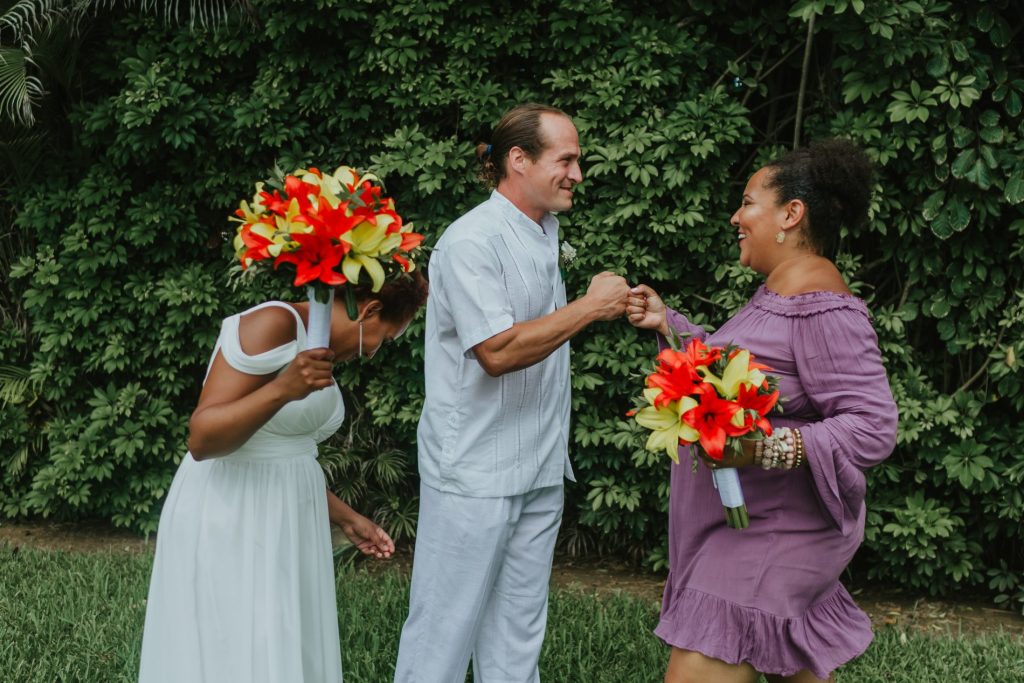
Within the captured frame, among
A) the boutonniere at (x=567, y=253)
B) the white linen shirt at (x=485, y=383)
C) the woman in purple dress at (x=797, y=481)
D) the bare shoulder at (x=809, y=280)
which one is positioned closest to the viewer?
the woman in purple dress at (x=797, y=481)

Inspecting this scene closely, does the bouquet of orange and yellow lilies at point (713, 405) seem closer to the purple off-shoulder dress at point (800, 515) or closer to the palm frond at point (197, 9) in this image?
the purple off-shoulder dress at point (800, 515)

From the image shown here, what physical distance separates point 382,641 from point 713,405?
2.72 meters

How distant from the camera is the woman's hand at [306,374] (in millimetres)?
2604

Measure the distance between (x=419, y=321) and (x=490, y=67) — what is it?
5.38 ft

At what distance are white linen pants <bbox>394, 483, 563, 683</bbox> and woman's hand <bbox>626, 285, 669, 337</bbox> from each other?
0.66 metres

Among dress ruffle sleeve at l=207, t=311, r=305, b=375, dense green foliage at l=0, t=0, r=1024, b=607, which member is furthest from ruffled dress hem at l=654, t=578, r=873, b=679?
dense green foliage at l=0, t=0, r=1024, b=607

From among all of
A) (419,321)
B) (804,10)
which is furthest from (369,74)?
(804,10)

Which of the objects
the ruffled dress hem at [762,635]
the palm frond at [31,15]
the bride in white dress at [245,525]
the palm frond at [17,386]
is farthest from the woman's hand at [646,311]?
the palm frond at [17,386]

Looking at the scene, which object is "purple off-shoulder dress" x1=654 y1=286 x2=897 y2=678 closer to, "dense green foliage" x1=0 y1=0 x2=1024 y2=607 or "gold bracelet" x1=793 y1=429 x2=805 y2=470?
"gold bracelet" x1=793 y1=429 x2=805 y2=470

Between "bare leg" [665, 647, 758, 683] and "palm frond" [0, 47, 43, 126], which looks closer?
"bare leg" [665, 647, 758, 683]

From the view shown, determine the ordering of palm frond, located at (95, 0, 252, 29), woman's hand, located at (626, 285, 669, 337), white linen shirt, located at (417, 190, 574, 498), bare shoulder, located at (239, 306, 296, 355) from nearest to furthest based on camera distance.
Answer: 1. bare shoulder, located at (239, 306, 296, 355)
2. white linen shirt, located at (417, 190, 574, 498)
3. woman's hand, located at (626, 285, 669, 337)
4. palm frond, located at (95, 0, 252, 29)

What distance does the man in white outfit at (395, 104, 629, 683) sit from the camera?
328cm

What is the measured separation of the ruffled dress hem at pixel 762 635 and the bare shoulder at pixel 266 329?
4.47ft

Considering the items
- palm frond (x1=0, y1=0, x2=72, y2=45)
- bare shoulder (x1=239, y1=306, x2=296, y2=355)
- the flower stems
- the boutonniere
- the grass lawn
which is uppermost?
palm frond (x1=0, y1=0, x2=72, y2=45)
